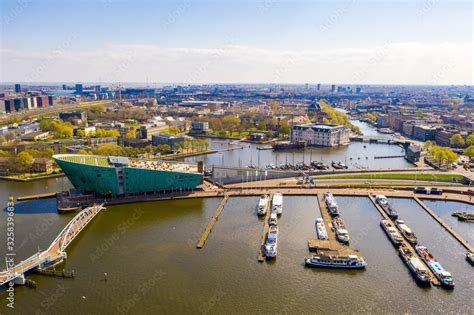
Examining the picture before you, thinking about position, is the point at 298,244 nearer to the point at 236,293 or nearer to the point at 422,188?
the point at 236,293

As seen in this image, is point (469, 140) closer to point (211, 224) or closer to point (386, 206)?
point (386, 206)

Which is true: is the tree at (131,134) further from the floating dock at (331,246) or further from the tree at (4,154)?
the floating dock at (331,246)

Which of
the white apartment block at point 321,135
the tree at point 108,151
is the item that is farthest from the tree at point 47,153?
the white apartment block at point 321,135

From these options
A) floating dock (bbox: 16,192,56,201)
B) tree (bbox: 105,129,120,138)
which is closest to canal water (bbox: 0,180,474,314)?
floating dock (bbox: 16,192,56,201)

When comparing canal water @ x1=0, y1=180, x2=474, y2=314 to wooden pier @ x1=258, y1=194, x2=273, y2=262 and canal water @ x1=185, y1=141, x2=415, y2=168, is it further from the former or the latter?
canal water @ x1=185, y1=141, x2=415, y2=168

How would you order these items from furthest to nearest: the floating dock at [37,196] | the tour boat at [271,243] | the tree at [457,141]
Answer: the tree at [457,141] < the floating dock at [37,196] < the tour boat at [271,243]

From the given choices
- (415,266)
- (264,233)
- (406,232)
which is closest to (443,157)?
(406,232)

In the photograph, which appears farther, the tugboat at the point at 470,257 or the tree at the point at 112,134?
the tree at the point at 112,134

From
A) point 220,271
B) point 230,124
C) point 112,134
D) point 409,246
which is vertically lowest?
point 220,271
